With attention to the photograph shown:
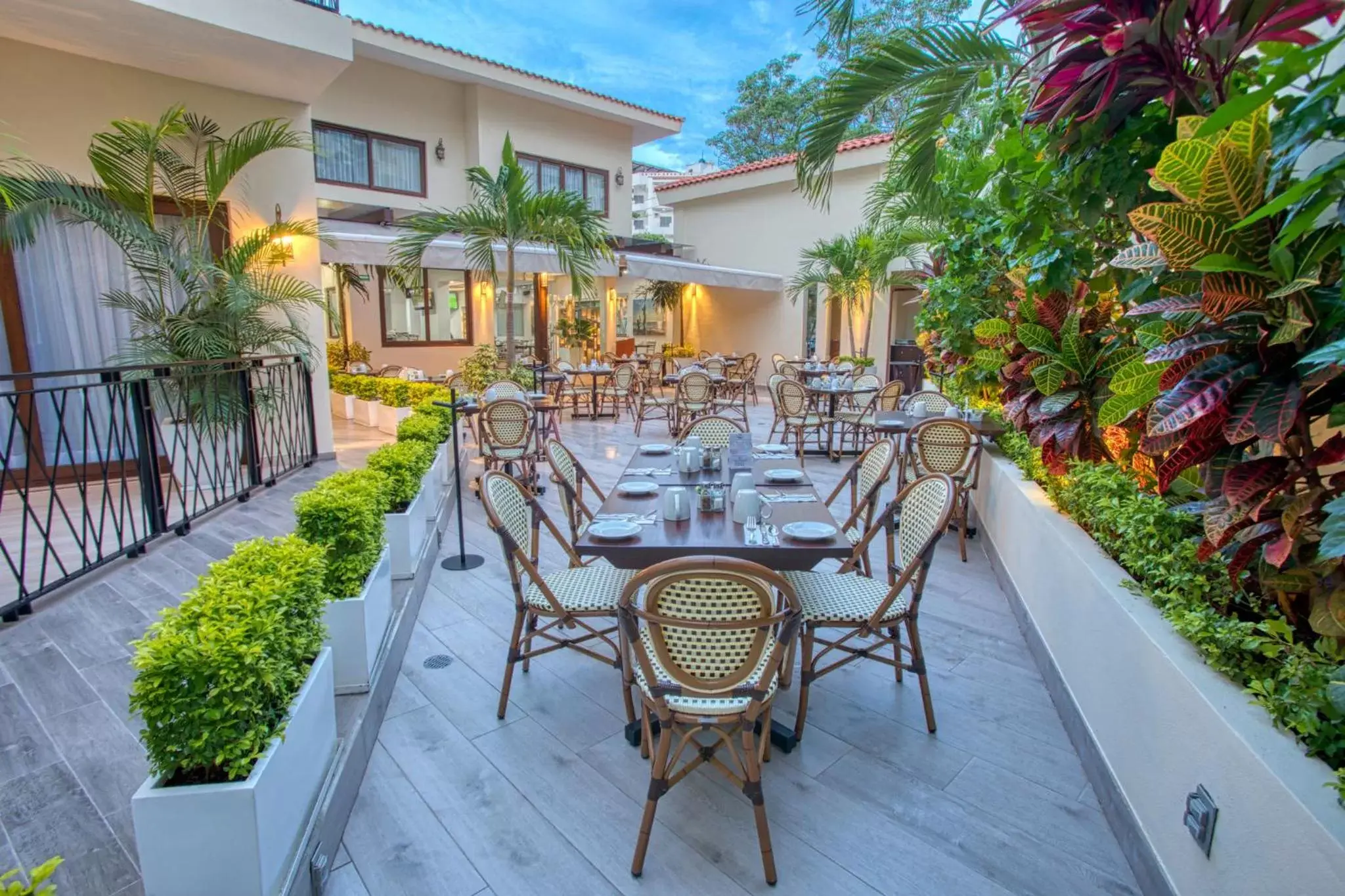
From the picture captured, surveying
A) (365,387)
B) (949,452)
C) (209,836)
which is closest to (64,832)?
(209,836)

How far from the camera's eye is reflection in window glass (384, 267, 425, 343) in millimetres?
11875

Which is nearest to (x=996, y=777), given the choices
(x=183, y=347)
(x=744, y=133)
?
(x=183, y=347)

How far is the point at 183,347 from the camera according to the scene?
17.0 feet

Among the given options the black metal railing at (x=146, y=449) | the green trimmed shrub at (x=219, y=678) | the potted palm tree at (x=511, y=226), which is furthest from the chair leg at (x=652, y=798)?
the potted palm tree at (x=511, y=226)

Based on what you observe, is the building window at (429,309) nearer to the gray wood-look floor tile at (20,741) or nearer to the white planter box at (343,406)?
the white planter box at (343,406)

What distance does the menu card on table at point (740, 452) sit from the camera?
357cm

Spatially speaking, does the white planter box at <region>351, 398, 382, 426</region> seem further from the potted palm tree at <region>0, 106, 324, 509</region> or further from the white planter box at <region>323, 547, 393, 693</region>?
the white planter box at <region>323, 547, 393, 693</region>

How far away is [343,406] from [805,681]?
8.83 meters

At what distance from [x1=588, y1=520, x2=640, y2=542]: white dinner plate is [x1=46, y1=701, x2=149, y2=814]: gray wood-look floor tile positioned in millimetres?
1555

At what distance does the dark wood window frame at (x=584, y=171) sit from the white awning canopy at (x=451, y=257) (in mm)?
1538

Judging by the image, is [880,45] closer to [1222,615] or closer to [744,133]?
[1222,615]

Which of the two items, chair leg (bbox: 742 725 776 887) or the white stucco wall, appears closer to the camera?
chair leg (bbox: 742 725 776 887)

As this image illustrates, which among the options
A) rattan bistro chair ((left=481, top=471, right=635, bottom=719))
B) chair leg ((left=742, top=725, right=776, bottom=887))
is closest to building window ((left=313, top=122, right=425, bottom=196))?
rattan bistro chair ((left=481, top=471, right=635, bottom=719))

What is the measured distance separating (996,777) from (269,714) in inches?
86.4
